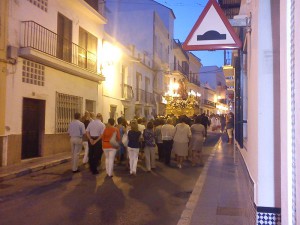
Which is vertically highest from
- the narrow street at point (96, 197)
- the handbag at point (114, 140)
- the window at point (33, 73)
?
the window at point (33, 73)

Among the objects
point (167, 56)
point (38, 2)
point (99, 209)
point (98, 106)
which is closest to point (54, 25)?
point (38, 2)

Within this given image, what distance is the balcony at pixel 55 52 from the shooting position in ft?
43.0

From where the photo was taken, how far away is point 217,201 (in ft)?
23.6

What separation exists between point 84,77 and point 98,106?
2.62 metres

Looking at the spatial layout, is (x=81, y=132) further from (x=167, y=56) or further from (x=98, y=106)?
(x=167, y=56)

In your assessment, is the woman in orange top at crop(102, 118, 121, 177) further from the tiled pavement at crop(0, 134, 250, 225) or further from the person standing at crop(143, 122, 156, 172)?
the tiled pavement at crop(0, 134, 250, 225)

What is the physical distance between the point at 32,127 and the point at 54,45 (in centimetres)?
366

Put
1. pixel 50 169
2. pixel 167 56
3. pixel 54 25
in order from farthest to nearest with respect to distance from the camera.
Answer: pixel 167 56 → pixel 54 25 → pixel 50 169

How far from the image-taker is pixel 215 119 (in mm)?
Result: 30219

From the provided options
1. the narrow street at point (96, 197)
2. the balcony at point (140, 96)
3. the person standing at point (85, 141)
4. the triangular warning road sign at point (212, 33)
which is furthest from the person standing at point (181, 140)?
the balcony at point (140, 96)

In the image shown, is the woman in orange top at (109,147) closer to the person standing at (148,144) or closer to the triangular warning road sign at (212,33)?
the person standing at (148,144)

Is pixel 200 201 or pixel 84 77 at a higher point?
pixel 84 77

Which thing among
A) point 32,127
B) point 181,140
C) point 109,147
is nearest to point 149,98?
point 32,127

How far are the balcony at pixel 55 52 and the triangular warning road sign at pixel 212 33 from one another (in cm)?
965
